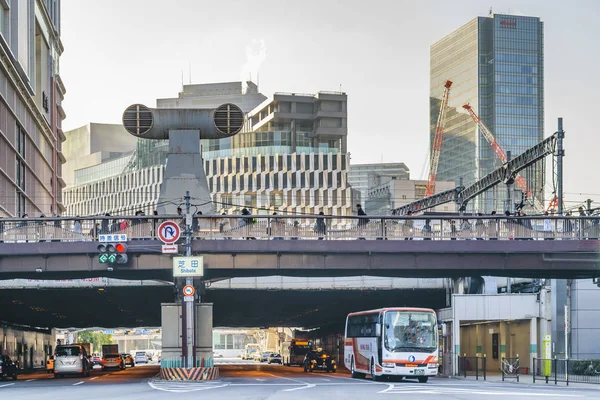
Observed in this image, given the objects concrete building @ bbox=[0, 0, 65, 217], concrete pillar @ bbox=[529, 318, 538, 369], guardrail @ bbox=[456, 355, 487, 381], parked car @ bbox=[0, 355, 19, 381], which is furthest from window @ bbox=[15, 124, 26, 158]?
concrete pillar @ bbox=[529, 318, 538, 369]

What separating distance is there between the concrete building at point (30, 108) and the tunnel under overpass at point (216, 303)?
8111mm

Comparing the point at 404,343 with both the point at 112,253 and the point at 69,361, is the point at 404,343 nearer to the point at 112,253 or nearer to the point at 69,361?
the point at 112,253

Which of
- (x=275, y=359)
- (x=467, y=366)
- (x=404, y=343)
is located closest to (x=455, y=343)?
(x=467, y=366)

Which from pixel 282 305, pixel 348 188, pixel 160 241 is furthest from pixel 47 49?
pixel 348 188

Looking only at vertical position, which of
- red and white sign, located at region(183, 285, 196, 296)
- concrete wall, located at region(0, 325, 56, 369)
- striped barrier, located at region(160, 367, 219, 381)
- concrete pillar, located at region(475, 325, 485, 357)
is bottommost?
concrete wall, located at region(0, 325, 56, 369)

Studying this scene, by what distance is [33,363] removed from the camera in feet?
343

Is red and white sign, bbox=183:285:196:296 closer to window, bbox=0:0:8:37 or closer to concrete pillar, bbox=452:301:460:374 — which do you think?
concrete pillar, bbox=452:301:460:374

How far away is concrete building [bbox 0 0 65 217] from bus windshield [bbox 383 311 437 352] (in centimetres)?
3900

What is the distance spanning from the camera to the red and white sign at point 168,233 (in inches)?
1793

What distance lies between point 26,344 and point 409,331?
2584 inches

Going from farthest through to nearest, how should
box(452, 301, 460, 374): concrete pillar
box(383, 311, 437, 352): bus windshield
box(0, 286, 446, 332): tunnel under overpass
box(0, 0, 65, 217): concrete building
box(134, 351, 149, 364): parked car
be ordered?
box(134, 351, 149, 364): parked car < box(0, 0, 65, 217): concrete building < box(0, 286, 446, 332): tunnel under overpass < box(452, 301, 460, 374): concrete pillar < box(383, 311, 437, 352): bus windshield

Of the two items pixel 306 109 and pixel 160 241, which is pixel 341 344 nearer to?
pixel 160 241

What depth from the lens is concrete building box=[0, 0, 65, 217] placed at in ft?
258

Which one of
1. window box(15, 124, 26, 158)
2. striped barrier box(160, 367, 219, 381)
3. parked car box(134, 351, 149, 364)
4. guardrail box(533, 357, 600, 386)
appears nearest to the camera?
striped barrier box(160, 367, 219, 381)
